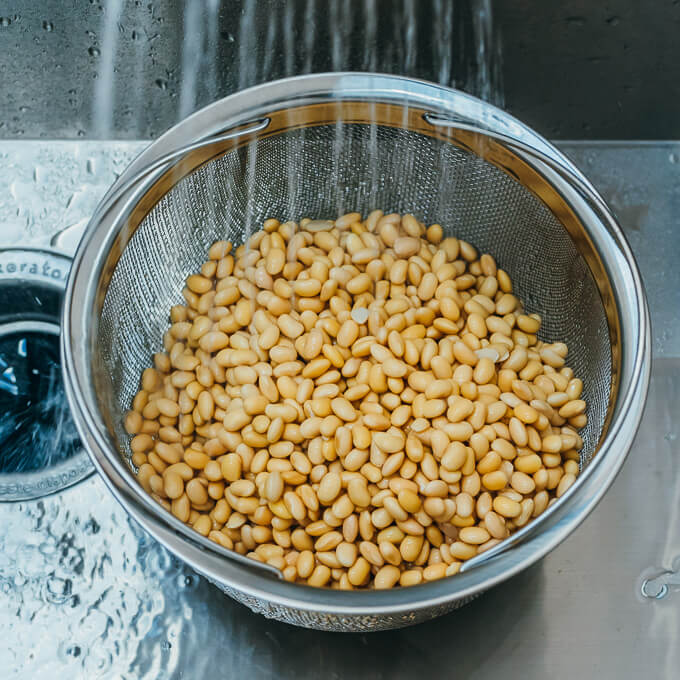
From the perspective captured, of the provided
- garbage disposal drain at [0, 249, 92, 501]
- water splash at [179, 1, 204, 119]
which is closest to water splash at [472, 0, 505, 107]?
water splash at [179, 1, 204, 119]

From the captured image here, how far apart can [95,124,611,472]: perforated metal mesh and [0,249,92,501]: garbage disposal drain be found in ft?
0.45

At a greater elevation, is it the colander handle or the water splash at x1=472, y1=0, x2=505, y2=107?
the water splash at x1=472, y1=0, x2=505, y2=107

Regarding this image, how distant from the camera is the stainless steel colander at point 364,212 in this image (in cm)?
50

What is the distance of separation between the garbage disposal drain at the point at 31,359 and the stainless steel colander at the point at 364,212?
0.46 ft

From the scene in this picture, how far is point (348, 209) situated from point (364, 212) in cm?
2

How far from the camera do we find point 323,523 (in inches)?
24.7

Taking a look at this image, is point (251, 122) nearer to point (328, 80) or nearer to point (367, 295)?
point (328, 80)

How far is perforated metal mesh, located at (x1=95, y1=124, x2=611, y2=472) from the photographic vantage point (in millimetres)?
658

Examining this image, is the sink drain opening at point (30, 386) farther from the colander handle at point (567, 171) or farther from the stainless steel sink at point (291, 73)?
the colander handle at point (567, 171)

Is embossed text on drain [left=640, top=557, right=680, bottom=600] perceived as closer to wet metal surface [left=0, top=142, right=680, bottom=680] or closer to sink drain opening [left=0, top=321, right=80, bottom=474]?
wet metal surface [left=0, top=142, right=680, bottom=680]

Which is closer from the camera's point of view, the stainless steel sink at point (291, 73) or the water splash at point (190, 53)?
the stainless steel sink at point (291, 73)

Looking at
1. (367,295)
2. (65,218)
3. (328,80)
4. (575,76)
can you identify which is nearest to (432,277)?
(367,295)

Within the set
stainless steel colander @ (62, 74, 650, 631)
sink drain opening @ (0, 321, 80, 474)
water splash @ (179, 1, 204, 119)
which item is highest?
water splash @ (179, 1, 204, 119)

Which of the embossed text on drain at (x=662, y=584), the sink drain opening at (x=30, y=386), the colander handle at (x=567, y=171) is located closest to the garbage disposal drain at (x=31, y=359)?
the sink drain opening at (x=30, y=386)
